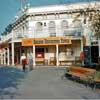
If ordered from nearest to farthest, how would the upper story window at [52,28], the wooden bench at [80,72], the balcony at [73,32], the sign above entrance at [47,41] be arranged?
the wooden bench at [80,72]
the sign above entrance at [47,41]
the balcony at [73,32]
the upper story window at [52,28]

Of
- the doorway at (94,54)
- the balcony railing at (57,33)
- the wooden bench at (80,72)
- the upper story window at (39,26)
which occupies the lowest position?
the wooden bench at (80,72)

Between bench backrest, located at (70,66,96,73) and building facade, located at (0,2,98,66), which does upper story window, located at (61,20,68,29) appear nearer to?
building facade, located at (0,2,98,66)

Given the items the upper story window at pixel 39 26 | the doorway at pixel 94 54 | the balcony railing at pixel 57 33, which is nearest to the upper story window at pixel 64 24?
the balcony railing at pixel 57 33

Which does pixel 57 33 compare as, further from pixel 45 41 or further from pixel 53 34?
pixel 45 41

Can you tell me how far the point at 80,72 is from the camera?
72.7 ft

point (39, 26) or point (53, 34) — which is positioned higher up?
point (39, 26)

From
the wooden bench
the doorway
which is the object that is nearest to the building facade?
the doorway

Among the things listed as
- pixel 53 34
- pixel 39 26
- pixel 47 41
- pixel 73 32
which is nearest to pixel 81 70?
pixel 47 41

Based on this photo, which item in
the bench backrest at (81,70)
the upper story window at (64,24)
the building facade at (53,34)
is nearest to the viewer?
the bench backrest at (81,70)

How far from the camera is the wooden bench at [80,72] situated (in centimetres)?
1968

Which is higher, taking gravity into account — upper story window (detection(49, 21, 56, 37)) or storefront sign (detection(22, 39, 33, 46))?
upper story window (detection(49, 21, 56, 37))

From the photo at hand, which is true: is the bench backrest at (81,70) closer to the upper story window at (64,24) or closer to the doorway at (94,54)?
the doorway at (94,54)

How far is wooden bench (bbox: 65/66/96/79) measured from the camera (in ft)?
64.6

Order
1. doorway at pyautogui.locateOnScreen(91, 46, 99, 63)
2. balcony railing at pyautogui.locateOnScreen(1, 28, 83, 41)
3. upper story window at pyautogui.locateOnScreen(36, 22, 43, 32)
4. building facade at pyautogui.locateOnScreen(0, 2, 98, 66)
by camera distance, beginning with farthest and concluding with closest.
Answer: upper story window at pyautogui.locateOnScreen(36, 22, 43, 32)
doorway at pyautogui.locateOnScreen(91, 46, 99, 63)
balcony railing at pyautogui.locateOnScreen(1, 28, 83, 41)
building facade at pyautogui.locateOnScreen(0, 2, 98, 66)
